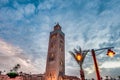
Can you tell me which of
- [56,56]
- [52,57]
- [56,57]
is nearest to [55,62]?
[56,57]

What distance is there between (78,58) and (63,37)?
174 feet

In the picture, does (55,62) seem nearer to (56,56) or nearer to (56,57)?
(56,57)

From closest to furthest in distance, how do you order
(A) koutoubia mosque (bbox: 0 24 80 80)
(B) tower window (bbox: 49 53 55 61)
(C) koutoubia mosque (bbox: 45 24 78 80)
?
(A) koutoubia mosque (bbox: 0 24 80 80) < (C) koutoubia mosque (bbox: 45 24 78 80) < (B) tower window (bbox: 49 53 55 61)

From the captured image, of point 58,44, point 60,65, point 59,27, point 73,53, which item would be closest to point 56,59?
point 60,65

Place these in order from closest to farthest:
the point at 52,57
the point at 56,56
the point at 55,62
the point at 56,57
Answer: the point at 55,62 → the point at 56,57 → the point at 56,56 → the point at 52,57

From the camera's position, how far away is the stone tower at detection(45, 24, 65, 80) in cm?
5331

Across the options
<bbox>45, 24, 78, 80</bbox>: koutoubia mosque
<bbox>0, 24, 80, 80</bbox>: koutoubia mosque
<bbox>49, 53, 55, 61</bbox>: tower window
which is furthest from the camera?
<bbox>49, 53, 55, 61</bbox>: tower window

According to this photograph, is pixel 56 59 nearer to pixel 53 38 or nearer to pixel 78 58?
pixel 53 38

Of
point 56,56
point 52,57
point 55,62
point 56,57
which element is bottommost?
point 55,62

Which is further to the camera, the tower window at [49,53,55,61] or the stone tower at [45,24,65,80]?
the tower window at [49,53,55,61]

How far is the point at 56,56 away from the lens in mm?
55812

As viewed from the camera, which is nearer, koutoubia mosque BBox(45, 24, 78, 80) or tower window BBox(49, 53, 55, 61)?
koutoubia mosque BBox(45, 24, 78, 80)

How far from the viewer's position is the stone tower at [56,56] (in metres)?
53.3

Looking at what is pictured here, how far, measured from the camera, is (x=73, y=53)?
1403cm
